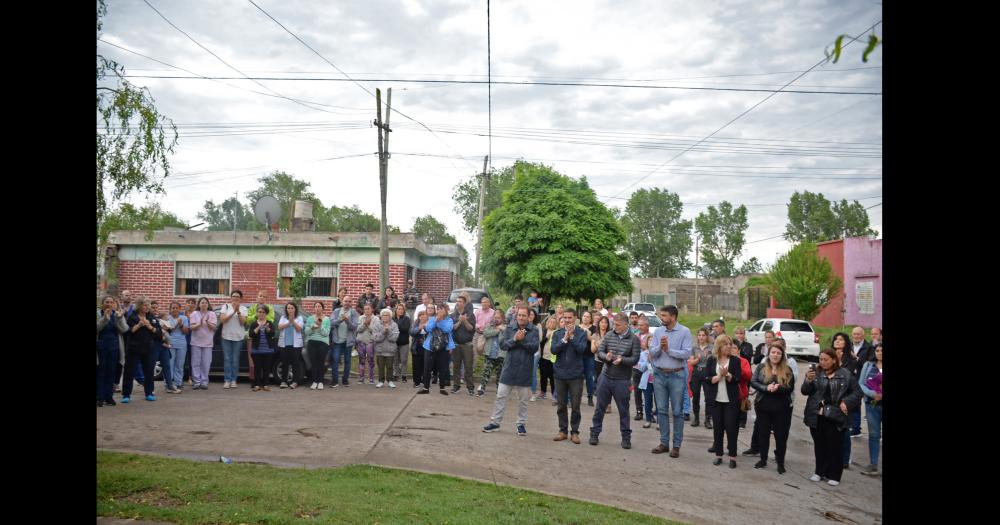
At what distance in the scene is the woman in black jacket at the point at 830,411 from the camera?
27.7ft

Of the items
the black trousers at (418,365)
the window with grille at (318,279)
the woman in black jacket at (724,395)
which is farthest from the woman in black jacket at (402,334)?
the window with grille at (318,279)

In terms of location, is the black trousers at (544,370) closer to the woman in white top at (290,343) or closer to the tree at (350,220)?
the woman in white top at (290,343)

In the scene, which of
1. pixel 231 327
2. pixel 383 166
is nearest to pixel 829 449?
pixel 231 327

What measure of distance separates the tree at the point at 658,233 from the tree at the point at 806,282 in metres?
47.4

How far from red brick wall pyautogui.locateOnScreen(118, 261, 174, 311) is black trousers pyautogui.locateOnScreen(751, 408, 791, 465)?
74.0ft

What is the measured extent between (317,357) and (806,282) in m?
25.8

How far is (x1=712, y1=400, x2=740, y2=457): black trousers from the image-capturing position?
908cm

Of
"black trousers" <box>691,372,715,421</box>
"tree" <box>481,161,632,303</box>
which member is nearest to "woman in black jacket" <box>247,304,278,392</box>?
"black trousers" <box>691,372,715,421</box>

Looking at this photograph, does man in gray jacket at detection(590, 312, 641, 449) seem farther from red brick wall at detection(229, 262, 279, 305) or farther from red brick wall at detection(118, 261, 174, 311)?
red brick wall at detection(118, 261, 174, 311)

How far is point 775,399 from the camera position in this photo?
29.6ft
